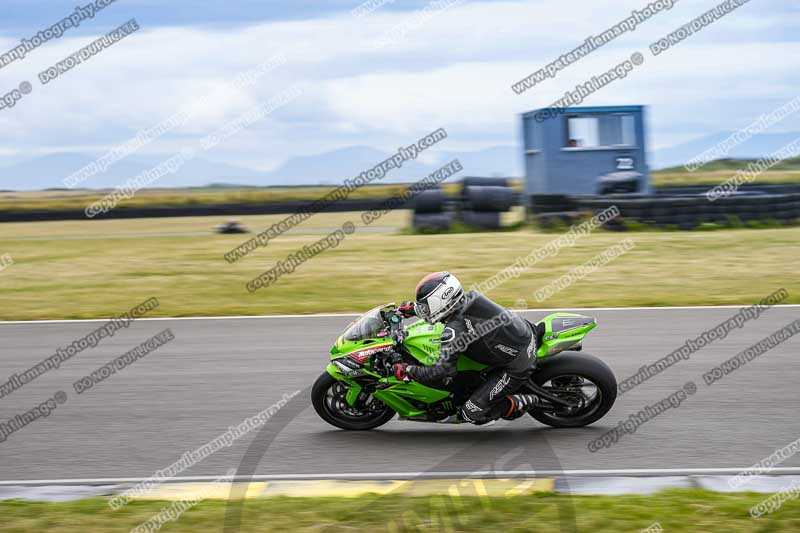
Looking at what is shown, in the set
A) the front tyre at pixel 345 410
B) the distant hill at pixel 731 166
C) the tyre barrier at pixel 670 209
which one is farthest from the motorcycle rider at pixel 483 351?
the distant hill at pixel 731 166

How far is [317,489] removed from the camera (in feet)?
19.1

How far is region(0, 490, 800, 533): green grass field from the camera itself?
487cm

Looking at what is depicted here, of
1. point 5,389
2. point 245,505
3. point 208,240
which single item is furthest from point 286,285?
point 245,505

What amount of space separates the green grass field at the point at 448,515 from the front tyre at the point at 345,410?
1.71 metres

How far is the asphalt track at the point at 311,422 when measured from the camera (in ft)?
21.0

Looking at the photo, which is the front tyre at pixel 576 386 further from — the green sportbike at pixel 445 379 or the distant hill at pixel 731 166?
the distant hill at pixel 731 166

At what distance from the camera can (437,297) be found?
662 cm

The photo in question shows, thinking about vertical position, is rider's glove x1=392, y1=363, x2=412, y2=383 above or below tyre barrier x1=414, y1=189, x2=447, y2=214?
above

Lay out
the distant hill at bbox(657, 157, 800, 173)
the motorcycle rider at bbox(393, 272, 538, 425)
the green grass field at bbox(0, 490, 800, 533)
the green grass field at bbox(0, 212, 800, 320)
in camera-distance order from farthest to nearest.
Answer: the distant hill at bbox(657, 157, 800, 173) → the green grass field at bbox(0, 212, 800, 320) → the motorcycle rider at bbox(393, 272, 538, 425) → the green grass field at bbox(0, 490, 800, 533)

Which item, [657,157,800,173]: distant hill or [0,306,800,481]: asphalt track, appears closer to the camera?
[0,306,800,481]: asphalt track

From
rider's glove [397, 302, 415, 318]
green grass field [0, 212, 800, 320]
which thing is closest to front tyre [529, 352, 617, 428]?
rider's glove [397, 302, 415, 318]

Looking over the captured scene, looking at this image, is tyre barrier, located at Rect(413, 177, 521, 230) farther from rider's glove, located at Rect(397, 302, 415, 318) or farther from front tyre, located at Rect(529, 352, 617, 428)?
front tyre, located at Rect(529, 352, 617, 428)

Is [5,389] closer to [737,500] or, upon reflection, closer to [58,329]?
[58,329]

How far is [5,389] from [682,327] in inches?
299
